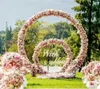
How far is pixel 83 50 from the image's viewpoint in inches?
1180

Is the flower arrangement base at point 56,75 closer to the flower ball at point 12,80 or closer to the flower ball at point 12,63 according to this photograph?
the flower ball at point 12,63

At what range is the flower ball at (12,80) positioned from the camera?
10914 mm

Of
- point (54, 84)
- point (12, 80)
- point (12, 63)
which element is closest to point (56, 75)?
point (54, 84)

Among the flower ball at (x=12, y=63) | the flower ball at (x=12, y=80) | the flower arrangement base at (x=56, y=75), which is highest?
the flower ball at (x=12, y=63)

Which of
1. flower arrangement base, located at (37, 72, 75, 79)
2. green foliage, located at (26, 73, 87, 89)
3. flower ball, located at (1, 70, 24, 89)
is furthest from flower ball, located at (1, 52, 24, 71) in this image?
flower arrangement base, located at (37, 72, 75, 79)

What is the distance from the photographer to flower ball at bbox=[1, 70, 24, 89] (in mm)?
10914

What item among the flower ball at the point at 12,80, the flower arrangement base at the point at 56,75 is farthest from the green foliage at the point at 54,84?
the flower ball at the point at 12,80

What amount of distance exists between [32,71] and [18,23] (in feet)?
157

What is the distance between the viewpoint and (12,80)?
1095 centimetres

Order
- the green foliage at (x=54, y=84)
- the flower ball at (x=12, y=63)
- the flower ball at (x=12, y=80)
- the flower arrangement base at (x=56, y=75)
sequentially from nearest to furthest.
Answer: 1. the flower ball at (x=12, y=80)
2. the flower ball at (x=12, y=63)
3. the green foliage at (x=54, y=84)
4. the flower arrangement base at (x=56, y=75)

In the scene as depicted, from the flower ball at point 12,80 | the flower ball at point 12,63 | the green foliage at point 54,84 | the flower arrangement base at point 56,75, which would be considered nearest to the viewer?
the flower ball at point 12,80

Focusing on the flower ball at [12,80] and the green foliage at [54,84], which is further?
the green foliage at [54,84]

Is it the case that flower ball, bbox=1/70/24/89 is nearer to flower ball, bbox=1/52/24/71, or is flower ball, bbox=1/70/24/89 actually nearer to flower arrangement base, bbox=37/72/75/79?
flower ball, bbox=1/52/24/71

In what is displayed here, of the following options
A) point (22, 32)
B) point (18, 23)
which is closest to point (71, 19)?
point (22, 32)
